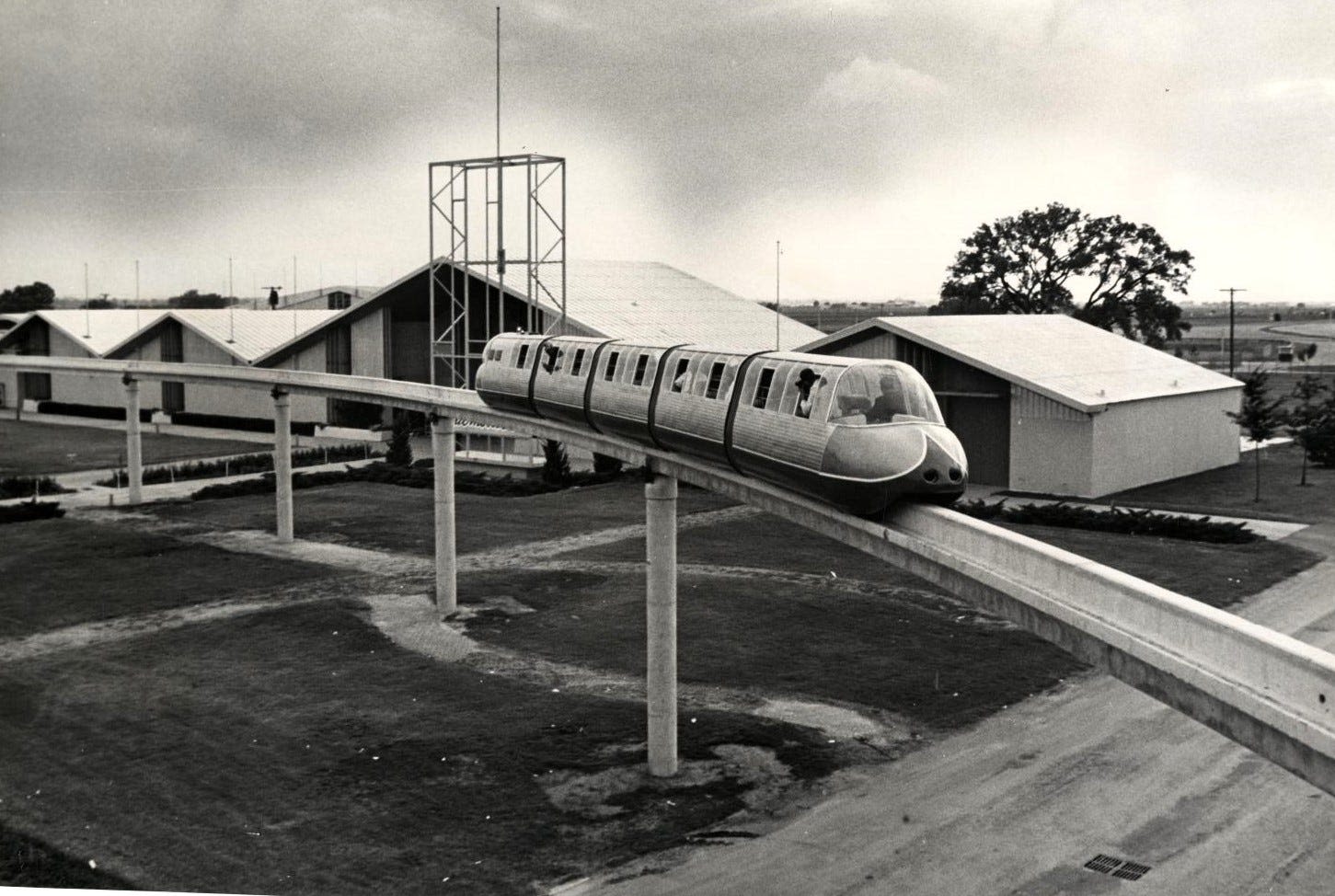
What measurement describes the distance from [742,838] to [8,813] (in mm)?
14269

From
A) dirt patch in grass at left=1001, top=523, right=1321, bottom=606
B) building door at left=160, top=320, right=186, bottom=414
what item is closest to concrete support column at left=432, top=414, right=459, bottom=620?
dirt patch in grass at left=1001, top=523, right=1321, bottom=606

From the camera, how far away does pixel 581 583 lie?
47.1 meters

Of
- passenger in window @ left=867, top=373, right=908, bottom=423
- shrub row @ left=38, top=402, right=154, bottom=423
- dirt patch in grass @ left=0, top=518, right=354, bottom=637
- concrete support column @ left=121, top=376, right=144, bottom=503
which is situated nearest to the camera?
passenger in window @ left=867, top=373, right=908, bottom=423

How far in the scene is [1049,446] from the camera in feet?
214

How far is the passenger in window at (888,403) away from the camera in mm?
22375

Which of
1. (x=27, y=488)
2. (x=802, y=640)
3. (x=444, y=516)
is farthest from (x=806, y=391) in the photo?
(x=27, y=488)

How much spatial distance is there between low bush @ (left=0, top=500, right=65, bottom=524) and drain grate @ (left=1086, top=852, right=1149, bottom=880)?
53421mm

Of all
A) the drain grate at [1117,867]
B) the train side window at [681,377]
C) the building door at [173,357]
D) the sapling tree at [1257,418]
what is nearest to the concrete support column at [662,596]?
the train side window at [681,377]

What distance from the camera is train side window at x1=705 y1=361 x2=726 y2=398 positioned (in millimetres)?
28188

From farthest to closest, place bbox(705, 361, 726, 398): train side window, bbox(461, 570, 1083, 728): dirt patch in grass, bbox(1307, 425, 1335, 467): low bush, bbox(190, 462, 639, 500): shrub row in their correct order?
bbox(190, 462, 639, 500): shrub row < bbox(1307, 425, 1335, 467): low bush < bbox(461, 570, 1083, 728): dirt patch in grass < bbox(705, 361, 726, 398): train side window

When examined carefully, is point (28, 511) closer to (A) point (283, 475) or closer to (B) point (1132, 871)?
(A) point (283, 475)

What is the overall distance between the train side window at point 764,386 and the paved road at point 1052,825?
25.6 ft

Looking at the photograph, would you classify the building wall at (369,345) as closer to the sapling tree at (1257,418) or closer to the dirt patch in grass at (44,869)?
the sapling tree at (1257,418)

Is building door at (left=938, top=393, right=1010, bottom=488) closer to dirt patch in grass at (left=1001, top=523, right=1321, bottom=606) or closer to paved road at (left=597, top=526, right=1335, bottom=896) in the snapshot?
dirt patch in grass at (left=1001, top=523, right=1321, bottom=606)
